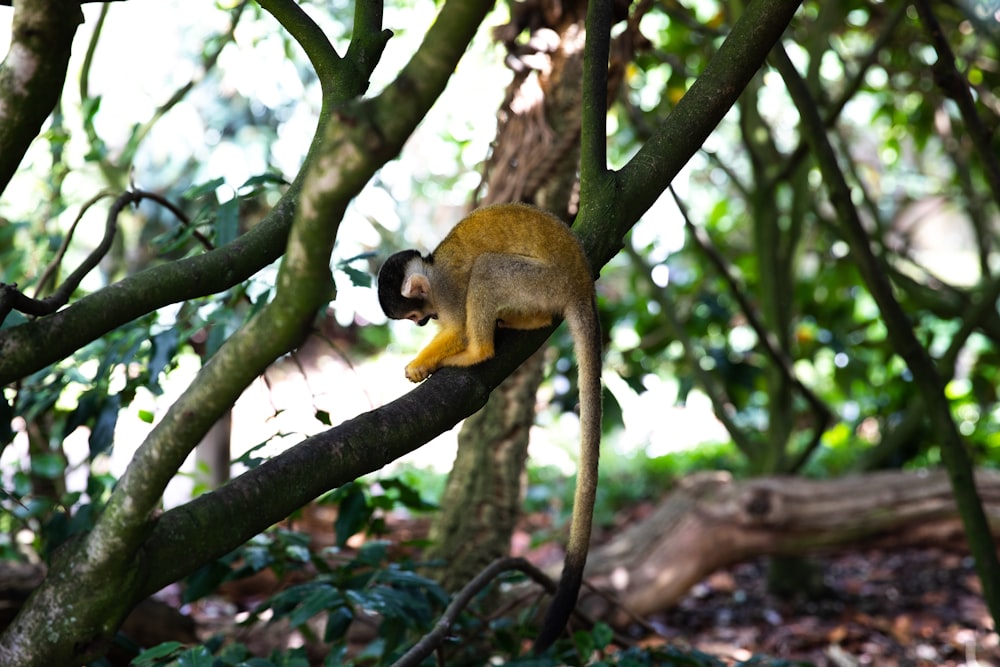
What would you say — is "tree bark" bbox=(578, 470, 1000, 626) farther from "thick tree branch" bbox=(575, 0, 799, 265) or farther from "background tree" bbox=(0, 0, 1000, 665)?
"thick tree branch" bbox=(575, 0, 799, 265)

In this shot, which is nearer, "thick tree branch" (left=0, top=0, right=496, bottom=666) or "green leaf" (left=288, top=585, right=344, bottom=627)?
"thick tree branch" (left=0, top=0, right=496, bottom=666)

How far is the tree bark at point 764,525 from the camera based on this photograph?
4340 millimetres

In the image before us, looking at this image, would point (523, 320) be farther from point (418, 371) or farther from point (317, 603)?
point (317, 603)

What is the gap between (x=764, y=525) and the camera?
452cm

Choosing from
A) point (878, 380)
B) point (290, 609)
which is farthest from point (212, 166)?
point (878, 380)

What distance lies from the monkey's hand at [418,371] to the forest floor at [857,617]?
7.02 ft

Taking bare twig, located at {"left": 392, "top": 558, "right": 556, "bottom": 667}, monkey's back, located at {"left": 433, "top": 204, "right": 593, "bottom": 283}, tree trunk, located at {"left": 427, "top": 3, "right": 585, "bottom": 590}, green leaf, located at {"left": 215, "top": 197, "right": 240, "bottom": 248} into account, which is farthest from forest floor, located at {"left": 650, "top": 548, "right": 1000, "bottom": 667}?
green leaf, located at {"left": 215, "top": 197, "right": 240, "bottom": 248}

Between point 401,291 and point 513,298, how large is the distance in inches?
14.7

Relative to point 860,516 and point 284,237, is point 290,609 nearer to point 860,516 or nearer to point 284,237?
point 284,237

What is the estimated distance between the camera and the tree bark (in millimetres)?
4340

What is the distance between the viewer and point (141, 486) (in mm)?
1427

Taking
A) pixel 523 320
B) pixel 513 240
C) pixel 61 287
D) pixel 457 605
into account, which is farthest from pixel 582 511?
pixel 61 287

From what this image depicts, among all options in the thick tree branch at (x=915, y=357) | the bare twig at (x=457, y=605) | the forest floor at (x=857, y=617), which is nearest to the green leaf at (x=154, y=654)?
the bare twig at (x=457, y=605)

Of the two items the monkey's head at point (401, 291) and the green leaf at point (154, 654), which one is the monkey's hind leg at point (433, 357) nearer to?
the monkey's head at point (401, 291)
